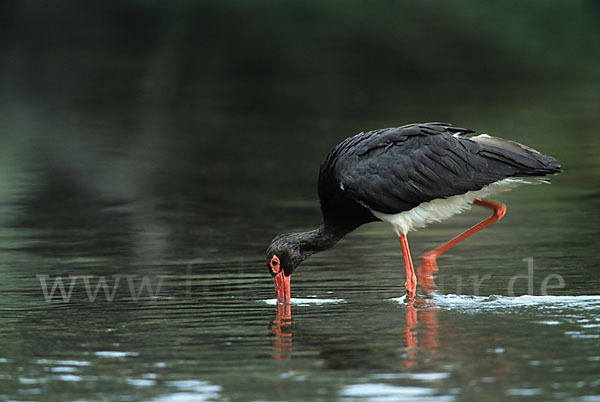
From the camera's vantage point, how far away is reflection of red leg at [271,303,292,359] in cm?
618

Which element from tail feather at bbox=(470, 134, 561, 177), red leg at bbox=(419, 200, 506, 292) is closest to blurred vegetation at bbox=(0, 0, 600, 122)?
red leg at bbox=(419, 200, 506, 292)

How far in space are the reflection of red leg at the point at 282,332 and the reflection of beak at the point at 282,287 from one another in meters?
0.15

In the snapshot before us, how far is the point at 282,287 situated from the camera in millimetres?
7836

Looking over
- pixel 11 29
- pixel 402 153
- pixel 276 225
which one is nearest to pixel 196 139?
pixel 276 225

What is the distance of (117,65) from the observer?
109 ft

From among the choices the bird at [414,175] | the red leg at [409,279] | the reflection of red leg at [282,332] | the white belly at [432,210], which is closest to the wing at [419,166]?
the bird at [414,175]

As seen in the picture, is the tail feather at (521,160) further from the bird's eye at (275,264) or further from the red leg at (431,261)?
the bird's eye at (275,264)

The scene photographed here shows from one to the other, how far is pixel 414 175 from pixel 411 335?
1900 millimetres

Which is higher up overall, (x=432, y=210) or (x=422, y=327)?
(x=432, y=210)

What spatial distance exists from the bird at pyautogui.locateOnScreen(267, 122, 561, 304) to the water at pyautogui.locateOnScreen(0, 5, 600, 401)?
292 millimetres

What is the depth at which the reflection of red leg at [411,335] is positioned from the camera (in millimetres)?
5824

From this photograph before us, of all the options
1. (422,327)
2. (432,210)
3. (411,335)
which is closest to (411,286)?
(432,210)

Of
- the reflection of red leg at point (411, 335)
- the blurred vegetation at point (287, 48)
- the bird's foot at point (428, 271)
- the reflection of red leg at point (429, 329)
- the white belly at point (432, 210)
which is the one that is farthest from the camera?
the blurred vegetation at point (287, 48)

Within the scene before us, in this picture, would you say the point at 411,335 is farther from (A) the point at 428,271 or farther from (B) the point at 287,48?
(B) the point at 287,48
